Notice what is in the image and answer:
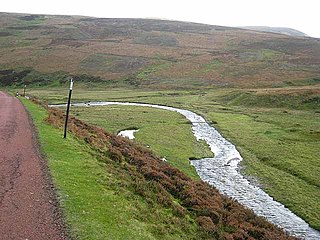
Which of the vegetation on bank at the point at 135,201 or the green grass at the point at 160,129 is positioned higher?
the vegetation on bank at the point at 135,201

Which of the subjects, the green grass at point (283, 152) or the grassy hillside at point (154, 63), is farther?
the grassy hillside at point (154, 63)

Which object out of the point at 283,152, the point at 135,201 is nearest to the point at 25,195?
the point at 135,201

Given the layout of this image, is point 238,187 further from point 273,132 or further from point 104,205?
point 273,132

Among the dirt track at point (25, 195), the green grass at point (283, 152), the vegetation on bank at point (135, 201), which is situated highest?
the dirt track at point (25, 195)

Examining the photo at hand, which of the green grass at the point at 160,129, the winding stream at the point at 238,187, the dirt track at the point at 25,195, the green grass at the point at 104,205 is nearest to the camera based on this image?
the dirt track at the point at 25,195

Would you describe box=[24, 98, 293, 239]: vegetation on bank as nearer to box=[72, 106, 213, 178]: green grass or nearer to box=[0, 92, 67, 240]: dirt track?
box=[0, 92, 67, 240]: dirt track

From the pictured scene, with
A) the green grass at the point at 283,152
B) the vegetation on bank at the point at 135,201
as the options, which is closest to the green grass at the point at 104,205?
the vegetation on bank at the point at 135,201

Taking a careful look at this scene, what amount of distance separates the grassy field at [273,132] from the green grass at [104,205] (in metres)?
11.7

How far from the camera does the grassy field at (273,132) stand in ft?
102

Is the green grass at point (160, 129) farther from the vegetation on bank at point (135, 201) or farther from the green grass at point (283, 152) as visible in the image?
the vegetation on bank at point (135, 201)

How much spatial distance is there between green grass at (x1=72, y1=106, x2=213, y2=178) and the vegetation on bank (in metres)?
8.92

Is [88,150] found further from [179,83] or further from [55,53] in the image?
[55,53]

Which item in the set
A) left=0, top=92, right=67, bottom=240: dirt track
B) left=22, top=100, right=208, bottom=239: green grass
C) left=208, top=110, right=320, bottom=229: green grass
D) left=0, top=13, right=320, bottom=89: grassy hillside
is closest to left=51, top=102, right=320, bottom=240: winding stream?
left=208, top=110, right=320, bottom=229: green grass

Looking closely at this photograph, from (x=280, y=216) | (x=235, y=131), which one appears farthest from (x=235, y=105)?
(x=280, y=216)
